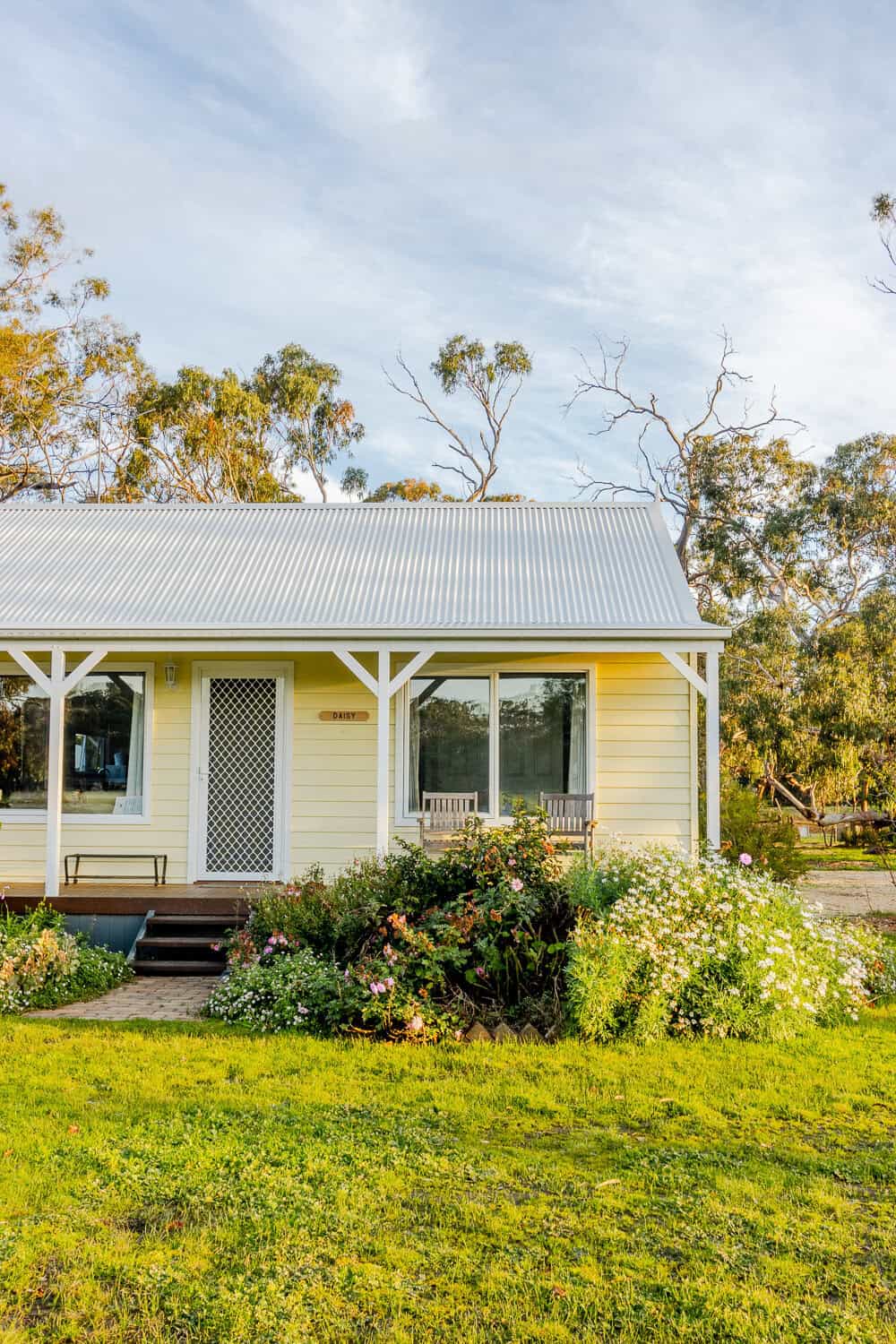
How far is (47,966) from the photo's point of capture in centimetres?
825

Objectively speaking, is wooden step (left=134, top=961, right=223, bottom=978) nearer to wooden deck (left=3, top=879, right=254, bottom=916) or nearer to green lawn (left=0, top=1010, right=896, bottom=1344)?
wooden deck (left=3, top=879, right=254, bottom=916)

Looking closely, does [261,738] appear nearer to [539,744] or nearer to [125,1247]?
[539,744]

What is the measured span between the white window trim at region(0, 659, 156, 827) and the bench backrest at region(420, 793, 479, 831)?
10.1 ft

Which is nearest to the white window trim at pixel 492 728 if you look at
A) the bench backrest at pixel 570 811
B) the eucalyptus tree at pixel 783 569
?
the bench backrest at pixel 570 811

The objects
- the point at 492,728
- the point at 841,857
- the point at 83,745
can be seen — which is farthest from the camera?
the point at 841,857

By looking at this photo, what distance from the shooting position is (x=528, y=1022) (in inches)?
275

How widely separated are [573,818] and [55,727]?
5.17 m

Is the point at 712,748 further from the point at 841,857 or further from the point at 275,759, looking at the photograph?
the point at 841,857

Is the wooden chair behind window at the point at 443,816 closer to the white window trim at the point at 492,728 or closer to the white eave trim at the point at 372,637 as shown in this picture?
the white window trim at the point at 492,728

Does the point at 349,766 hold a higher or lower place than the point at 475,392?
lower

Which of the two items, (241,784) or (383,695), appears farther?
(241,784)

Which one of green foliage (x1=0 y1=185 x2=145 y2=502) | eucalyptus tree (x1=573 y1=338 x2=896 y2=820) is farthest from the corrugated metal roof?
green foliage (x1=0 y1=185 x2=145 y2=502)

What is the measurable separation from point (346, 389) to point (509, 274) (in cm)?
700

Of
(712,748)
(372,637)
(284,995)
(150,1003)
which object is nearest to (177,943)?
(150,1003)
